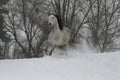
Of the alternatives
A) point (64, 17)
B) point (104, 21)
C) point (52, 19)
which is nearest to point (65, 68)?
point (52, 19)

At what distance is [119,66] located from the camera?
25.1 ft

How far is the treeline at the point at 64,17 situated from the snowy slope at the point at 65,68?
62.9 ft

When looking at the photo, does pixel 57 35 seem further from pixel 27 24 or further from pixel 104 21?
pixel 27 24

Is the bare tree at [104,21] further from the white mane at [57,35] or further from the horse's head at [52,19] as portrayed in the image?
the horse's head at [52,19]

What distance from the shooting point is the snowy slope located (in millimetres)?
6602

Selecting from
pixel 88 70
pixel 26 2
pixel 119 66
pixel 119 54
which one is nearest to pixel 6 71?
pixel 88 70

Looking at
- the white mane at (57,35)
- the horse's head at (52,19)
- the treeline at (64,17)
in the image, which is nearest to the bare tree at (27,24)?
Answer: the treeline at (64,17)

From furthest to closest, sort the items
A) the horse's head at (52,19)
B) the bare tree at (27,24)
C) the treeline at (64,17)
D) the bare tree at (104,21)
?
1. the bare tree at (27,24)
2. the bare tree at (104,21)
3. the treeline at (64,17)
4. the horse's head at (52,19)

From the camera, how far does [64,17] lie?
28125 millimetres

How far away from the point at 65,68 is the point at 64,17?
21071mm

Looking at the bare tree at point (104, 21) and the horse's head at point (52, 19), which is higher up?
the horse's head at point (52, 19)

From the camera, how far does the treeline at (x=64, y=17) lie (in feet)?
93.4

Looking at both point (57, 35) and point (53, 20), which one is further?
point (57, 35)

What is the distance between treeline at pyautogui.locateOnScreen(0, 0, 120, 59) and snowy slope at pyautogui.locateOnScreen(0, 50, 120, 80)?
19.2 metres
